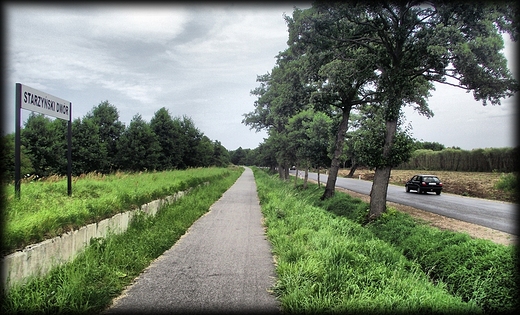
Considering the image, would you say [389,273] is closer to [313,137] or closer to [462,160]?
[313,137]

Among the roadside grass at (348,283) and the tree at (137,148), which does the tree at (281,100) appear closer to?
the roadside grass at (348,283)


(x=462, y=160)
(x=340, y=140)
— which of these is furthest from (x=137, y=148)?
(x=462, y=160)

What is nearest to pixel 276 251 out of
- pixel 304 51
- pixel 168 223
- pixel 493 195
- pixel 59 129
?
pixel 168 223

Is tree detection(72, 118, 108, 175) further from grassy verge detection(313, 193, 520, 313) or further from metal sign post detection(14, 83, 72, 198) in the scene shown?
grassy verge detection(313, 193, 520, 313)

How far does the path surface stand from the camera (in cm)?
376

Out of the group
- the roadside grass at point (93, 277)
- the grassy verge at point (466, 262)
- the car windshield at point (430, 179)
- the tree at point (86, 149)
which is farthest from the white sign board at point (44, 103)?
the tree at point (86, 149)

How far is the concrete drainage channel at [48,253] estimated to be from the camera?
3.36m

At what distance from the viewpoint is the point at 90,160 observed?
30.7 metres

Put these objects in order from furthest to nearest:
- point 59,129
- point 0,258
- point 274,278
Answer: point 59,129, point 274,278, point 0,258

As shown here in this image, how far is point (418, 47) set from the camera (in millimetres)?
10508

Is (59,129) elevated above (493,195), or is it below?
above

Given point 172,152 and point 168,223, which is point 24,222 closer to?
point 168,223

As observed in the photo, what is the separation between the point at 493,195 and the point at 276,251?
68.8 feet

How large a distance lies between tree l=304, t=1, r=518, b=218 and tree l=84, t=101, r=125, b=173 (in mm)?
30100
